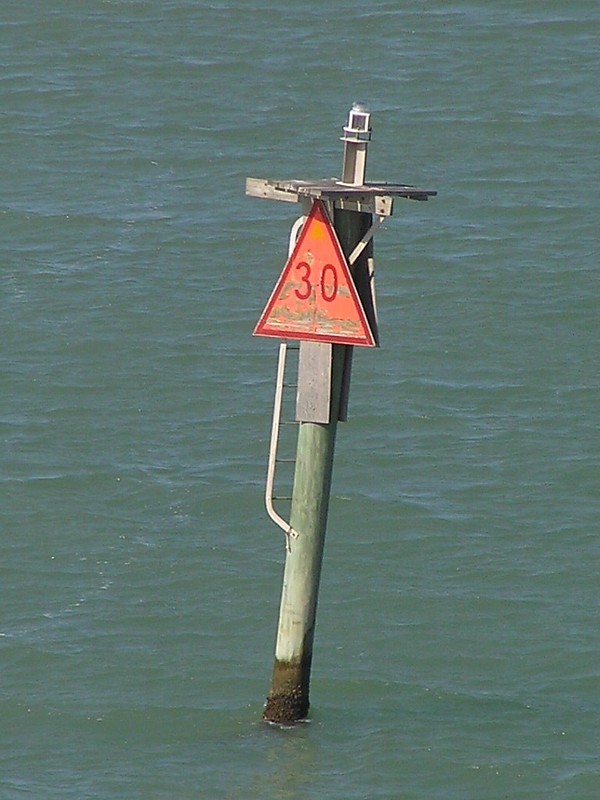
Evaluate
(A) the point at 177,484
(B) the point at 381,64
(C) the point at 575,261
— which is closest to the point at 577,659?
(A) the point at 177,484

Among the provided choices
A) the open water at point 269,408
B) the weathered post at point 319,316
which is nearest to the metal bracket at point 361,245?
the weathered post at point 319,316

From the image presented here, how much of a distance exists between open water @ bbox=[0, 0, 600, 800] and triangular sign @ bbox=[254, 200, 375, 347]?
2163mm

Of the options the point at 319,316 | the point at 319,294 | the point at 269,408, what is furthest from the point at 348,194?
the point at 269,408

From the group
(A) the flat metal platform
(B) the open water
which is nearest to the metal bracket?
(A) the flat metal platform

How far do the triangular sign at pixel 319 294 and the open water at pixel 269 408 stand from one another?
216 cm

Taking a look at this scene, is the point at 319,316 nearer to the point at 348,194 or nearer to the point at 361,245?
the point at 361,245

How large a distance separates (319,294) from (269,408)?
251 inches

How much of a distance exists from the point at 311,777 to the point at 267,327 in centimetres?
224

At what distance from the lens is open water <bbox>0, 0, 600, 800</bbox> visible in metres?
10.0

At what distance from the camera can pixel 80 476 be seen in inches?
553

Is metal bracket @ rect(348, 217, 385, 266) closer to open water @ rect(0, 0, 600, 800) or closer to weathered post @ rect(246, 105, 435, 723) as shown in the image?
weathered post @ rect(246, 105, 435, 723)

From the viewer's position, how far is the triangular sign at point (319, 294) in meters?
9.07

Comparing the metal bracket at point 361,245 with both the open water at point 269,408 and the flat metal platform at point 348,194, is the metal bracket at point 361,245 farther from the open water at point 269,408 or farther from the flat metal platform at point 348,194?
the open water at point 269,408

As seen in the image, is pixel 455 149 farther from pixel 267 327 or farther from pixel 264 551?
pixel 267 327
